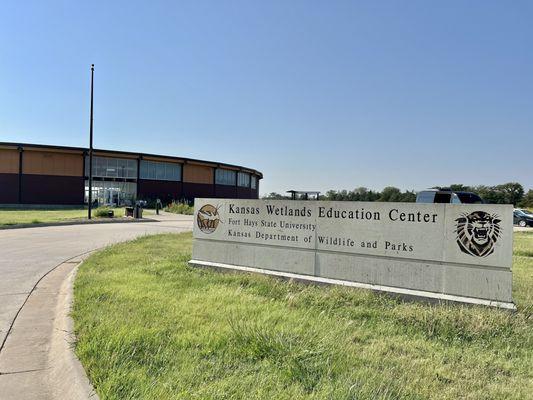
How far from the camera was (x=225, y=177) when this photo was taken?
233ft

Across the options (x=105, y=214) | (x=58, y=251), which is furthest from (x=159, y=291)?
(x=105, y=214)

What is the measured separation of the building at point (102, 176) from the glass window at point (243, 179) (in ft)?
7.74

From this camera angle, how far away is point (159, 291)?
6.20m

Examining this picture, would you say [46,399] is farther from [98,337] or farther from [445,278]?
[445,278]

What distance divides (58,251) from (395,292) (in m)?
9.67

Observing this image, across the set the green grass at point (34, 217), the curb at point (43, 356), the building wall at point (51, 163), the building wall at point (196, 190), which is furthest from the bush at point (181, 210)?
the curb at point (43, 356)

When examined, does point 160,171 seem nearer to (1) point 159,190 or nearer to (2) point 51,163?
(1) point 159,190

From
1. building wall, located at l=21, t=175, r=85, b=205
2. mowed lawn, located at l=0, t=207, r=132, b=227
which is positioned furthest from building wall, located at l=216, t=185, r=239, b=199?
mowed lawn, located at l=0, t=207, r=132, b=227

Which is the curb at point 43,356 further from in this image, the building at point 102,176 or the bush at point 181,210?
the building at point 102,176

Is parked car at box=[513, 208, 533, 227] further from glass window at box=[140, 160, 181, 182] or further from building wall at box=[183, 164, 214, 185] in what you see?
glass window at box=[140, 160, 181, 182]

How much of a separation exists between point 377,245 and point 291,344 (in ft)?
9.94

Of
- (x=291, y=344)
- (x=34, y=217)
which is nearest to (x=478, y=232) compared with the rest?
(x=291, y=344)

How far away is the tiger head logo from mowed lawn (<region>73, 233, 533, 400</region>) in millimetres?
775

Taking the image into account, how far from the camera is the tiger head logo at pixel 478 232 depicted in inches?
228
